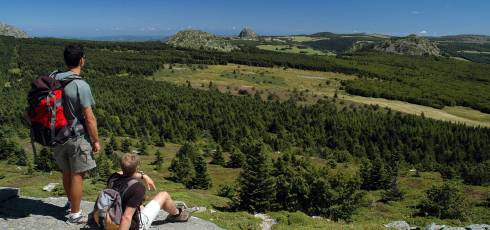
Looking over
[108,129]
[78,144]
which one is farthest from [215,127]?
[78,144]

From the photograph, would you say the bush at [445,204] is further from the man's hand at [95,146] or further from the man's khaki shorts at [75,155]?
the man's khaki shorts at [75,155]

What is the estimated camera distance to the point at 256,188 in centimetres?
3053

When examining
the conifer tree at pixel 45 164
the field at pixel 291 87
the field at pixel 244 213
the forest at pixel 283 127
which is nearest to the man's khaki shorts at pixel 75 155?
the field at pixel 244 213

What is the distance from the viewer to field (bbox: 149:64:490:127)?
14795 centimetres

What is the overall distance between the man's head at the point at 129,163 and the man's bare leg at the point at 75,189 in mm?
1677

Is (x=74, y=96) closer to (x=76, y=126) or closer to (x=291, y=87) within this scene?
(x=76, y=126)

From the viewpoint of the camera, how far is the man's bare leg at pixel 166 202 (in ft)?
43.4

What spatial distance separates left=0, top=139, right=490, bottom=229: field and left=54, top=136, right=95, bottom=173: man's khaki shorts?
18.0 feet

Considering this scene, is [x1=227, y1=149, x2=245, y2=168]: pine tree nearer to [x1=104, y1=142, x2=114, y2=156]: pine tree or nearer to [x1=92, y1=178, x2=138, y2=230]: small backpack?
[x1=104, y1=142, x2=114, y2=156]: pine tree

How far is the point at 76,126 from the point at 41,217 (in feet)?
11.7

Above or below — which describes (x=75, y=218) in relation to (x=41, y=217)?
above

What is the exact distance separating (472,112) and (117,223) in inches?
6606

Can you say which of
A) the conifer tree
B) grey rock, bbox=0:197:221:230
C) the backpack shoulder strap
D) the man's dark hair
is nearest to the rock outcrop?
grey rock, bbox=0:197:221:230

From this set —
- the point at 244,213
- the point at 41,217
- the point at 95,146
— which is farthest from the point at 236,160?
the point at 95,146
